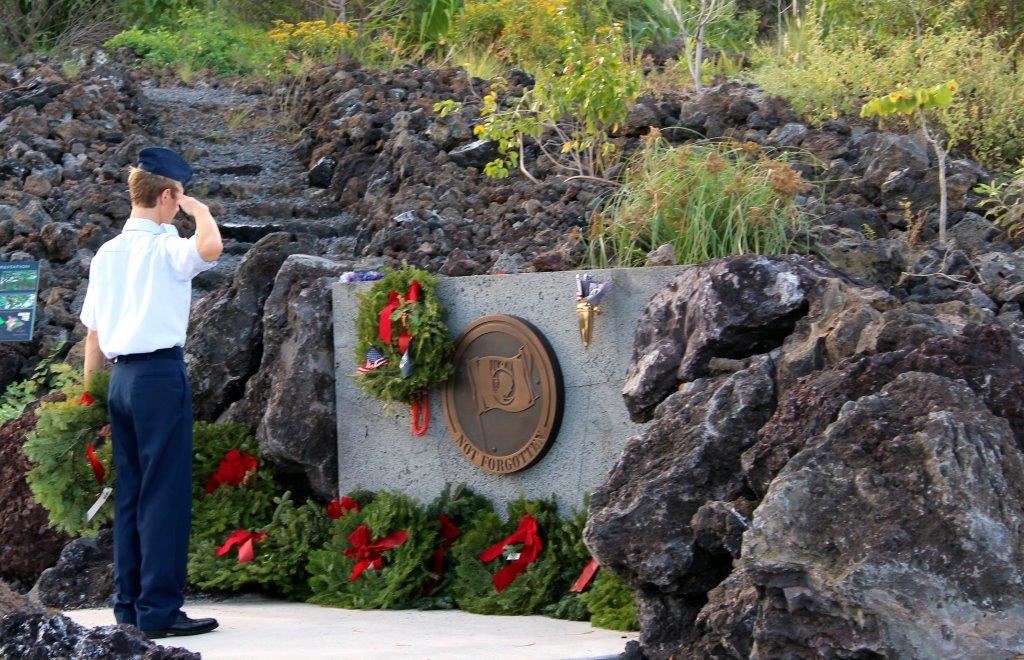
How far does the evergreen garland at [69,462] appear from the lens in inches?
234

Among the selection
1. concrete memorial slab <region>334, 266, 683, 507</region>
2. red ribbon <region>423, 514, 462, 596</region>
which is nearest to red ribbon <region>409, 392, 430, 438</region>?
concrete memorial slab <region>334, 266, 683, 507</region>

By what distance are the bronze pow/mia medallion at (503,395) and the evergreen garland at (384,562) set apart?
40 centimetres

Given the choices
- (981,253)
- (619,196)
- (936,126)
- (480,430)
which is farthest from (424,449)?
(936,126)

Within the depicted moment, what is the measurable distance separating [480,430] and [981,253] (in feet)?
7.82

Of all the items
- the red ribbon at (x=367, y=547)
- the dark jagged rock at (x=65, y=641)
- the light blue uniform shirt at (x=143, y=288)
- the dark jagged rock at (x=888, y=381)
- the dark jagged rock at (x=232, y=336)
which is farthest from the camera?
the dark jagged rock at (x=232, y=336)

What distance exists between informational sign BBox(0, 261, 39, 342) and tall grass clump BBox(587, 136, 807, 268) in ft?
12.3

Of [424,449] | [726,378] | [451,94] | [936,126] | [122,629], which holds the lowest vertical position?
[122,629]

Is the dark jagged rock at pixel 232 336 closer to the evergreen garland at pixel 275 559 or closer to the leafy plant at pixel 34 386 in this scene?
the evergreen garland at pixel 275 559

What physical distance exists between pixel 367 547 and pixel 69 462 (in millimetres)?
1400

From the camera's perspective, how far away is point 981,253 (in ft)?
19.7

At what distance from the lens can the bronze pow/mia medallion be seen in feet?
18.7

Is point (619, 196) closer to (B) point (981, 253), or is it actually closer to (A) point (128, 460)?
(B) point (981, 253)

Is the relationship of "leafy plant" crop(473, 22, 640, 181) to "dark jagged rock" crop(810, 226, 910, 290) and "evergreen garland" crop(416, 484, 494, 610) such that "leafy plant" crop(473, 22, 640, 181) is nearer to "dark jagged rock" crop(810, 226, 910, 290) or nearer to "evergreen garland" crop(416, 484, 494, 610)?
"dark jagged rock" crop(810, 226, 910, 290)

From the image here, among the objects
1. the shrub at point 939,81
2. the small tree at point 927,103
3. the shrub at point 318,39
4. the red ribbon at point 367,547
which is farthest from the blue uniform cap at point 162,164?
the shrub at point 318,39
